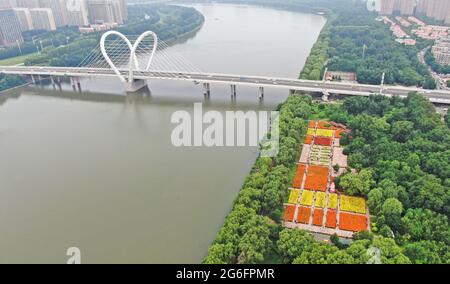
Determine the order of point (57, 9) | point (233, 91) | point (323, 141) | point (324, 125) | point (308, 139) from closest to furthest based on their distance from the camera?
point (323, 141) → point (308, 139) → point (324, 125) → point (233, 91) → point (57, 9)

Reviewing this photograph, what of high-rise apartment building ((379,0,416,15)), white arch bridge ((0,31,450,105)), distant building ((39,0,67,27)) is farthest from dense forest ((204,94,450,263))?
high-rise apartment building ((379,0,416,15))

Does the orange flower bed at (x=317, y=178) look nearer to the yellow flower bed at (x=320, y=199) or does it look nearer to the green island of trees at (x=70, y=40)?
the yellow flower bed at (x=320, y=199)

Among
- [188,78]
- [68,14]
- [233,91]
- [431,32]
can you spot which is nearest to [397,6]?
[431,32]

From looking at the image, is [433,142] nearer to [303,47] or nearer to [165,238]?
[165,238]

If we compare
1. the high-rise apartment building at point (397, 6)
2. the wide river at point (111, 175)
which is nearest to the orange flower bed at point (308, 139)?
the wide river at point (111, 175)

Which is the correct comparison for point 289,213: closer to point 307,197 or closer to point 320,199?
point 307,197
